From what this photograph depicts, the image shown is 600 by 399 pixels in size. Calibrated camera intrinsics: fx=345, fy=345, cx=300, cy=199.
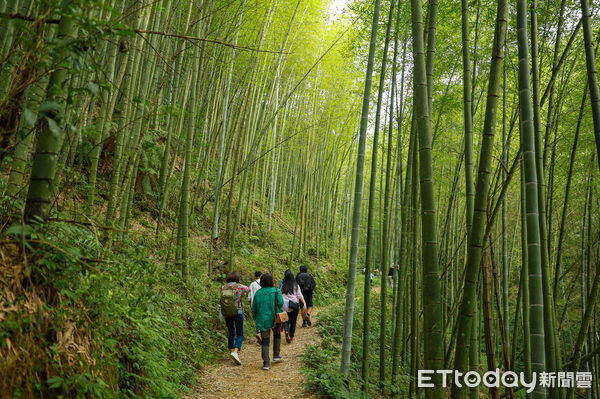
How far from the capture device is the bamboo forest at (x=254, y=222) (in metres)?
1.46

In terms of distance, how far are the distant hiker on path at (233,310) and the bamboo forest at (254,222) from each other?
0.02 metres

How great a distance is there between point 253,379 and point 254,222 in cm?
542

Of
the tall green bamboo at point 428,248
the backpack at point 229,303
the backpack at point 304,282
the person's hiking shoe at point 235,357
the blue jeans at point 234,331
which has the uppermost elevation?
the tall green bamboo at point 428,248

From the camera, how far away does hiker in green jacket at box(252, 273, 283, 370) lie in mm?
3721

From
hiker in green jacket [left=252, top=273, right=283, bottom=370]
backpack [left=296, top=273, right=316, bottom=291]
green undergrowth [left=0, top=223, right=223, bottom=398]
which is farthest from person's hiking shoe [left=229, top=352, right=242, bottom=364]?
backpack [left=296, top=273, right=316, bottom=291]

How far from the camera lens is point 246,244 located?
7219 mm

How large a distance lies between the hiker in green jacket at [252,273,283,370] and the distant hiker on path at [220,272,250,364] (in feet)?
0.69

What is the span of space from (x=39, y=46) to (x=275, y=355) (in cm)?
352

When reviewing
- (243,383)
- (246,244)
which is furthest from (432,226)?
(246,244)

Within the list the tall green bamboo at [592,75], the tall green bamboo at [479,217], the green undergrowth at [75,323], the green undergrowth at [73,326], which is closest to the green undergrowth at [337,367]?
the green undergrowth at [75,323]

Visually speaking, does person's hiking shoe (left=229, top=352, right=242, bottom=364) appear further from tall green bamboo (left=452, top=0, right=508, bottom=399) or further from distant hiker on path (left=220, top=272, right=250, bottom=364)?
tall green bamboo (left=452, top=0, right=508, bottom=399)

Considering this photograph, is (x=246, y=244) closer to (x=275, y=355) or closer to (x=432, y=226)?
(x=275, y=355)

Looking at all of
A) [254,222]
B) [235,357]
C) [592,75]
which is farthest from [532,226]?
[254,222]

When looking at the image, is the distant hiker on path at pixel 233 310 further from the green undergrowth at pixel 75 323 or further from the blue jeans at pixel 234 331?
the green undergrowth at pixel 75 323
